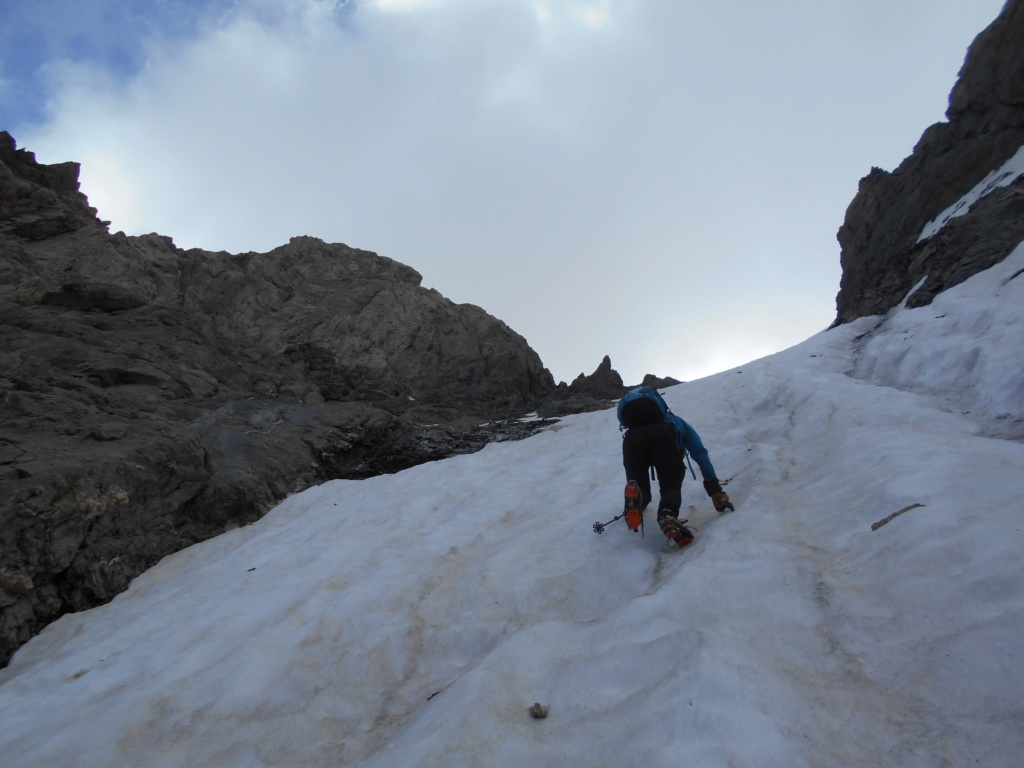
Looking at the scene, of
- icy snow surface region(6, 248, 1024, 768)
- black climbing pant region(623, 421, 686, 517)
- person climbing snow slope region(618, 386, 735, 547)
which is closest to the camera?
icy snow surface region(6, 248, 1024, 768)

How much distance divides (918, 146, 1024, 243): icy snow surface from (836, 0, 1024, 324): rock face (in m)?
0.39

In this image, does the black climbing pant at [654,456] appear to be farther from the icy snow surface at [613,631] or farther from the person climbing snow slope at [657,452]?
the icy snow surface at [613,631]

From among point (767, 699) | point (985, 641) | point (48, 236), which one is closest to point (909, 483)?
point (985, 641)

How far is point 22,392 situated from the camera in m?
10.8

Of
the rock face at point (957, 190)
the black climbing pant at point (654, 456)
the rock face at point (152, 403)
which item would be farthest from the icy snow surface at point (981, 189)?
the black climbing pant at point (654, 456)

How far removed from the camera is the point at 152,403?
14.1 meters

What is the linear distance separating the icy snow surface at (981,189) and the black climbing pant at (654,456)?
2002cm

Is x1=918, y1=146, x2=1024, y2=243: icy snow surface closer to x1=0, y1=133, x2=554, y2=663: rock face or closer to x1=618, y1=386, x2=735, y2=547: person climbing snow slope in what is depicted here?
x1=0, y1=133, x2=554, y2=663: rock face

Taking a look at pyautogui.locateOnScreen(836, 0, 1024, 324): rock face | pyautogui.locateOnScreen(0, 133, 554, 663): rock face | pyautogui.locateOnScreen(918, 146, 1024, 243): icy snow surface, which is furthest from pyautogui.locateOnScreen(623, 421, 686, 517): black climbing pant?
pyautogui.locateOnScreen(918, 146, 1024, 243): icy snow surface

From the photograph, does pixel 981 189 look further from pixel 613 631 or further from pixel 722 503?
pixel 613 631

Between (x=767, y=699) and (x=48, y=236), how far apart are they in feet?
128

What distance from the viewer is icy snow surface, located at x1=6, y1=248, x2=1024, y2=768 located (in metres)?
3.41

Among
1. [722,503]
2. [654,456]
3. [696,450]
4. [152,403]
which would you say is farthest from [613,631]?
[152,403]

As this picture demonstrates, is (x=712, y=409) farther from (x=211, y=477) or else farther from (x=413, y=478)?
(x=211, y=477)
